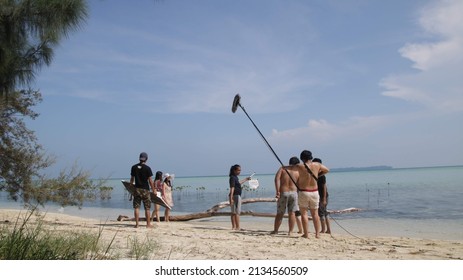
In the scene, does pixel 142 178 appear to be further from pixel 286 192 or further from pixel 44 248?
pixel 44 248

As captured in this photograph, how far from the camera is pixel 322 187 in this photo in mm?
8211

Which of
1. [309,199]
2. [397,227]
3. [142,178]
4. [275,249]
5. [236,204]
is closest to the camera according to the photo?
[275,249]

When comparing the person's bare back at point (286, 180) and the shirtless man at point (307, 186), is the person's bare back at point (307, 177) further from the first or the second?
the person's bare back at point (286, 180)

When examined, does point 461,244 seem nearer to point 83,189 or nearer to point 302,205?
point 302,205

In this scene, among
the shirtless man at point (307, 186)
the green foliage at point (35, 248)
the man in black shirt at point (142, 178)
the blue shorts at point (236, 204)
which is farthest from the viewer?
the blue shorts at point (236, 204)

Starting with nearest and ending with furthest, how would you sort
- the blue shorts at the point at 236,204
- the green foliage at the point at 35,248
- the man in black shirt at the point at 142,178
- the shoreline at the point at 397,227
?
the green foliage at the point at 35,248
the man in black shirt at the point at 142,178
the blue shorts at the point at 236,204
the shoreline at the point at 397,227

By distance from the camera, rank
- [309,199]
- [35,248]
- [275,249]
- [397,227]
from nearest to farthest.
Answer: [35,248]
[275,249]
[309,199]
[397,227]

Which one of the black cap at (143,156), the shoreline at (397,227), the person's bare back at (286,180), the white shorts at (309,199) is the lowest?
the shoreline at (397,227)

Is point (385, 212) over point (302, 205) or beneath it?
beneath

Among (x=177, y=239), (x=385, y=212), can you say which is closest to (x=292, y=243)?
(x=177, y=239)

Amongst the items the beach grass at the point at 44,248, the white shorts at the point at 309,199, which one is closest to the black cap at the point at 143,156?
the white shorts at the point at 309,199

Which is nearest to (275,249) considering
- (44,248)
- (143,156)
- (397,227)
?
(44,248)

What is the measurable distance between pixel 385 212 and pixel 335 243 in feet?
31.9

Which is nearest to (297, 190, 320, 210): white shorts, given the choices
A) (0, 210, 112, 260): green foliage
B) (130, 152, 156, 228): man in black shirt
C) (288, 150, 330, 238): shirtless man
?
(288, 150, 330, 238): shirtless man
